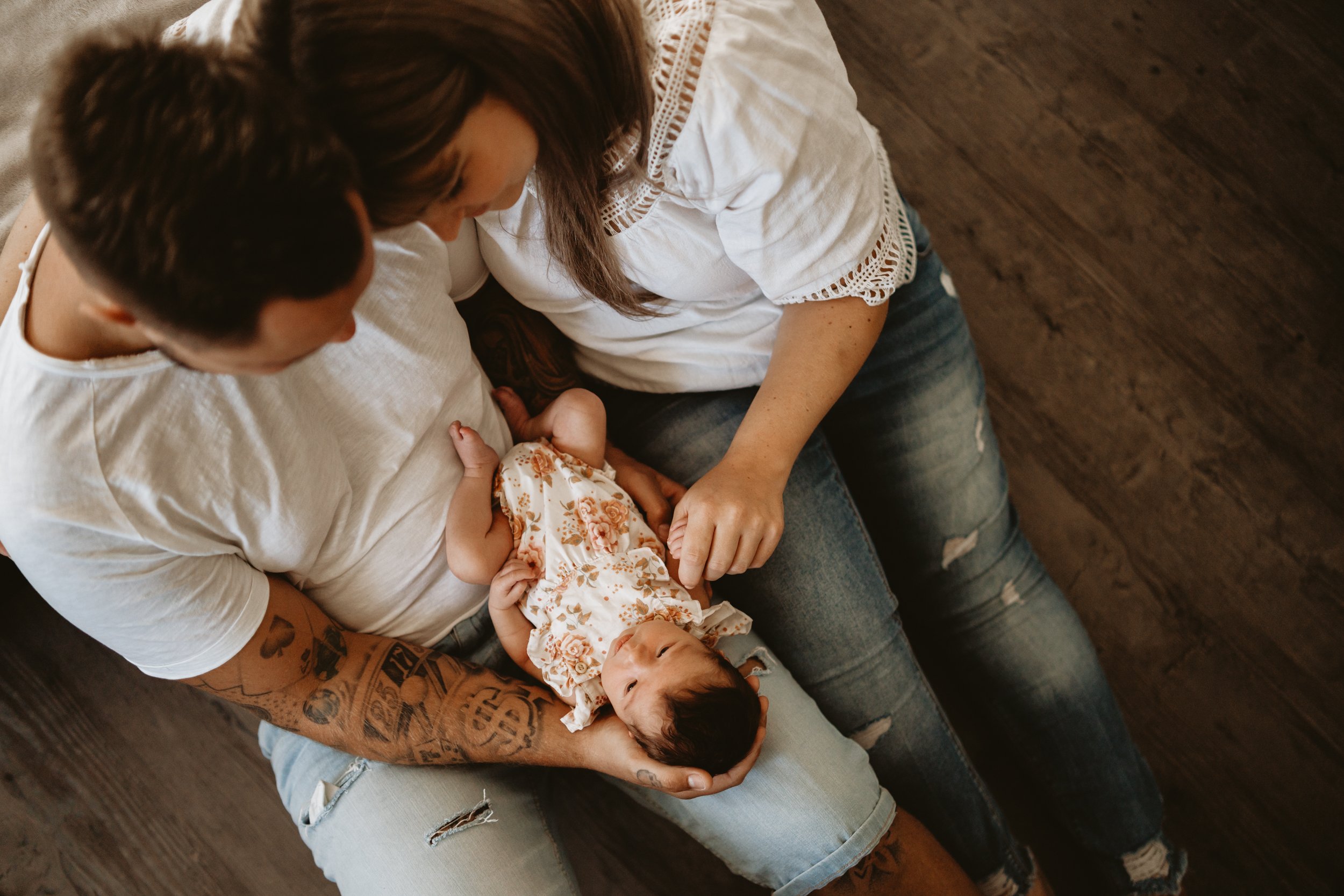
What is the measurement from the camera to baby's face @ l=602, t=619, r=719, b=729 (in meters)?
0.93

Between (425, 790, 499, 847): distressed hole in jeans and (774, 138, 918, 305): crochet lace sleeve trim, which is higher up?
(774, 138, 918, 305): crochet lace sleeve trim

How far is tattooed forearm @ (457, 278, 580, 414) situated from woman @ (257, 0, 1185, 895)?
5 centimetres

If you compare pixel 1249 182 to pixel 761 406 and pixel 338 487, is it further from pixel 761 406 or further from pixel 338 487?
pixel 338 487

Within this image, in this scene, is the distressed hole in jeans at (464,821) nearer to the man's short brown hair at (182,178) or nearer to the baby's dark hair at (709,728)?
the baby's dark hair at (709,728)

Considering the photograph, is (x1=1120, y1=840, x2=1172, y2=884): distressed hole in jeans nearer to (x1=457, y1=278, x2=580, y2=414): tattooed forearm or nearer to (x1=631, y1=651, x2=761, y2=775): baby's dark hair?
(x1=631, y1=651, x2=761, y2=775): baby's dark hair

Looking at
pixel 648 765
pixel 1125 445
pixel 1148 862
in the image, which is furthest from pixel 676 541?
pixel 1125 445

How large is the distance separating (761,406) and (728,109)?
1.18ft

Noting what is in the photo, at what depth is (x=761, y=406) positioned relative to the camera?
0.97 m

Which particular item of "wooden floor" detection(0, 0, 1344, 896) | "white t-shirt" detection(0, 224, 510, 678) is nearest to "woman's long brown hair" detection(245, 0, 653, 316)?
"white t-shirt" detection(0, 224, 510, 678)

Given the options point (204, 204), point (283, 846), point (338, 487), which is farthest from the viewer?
point (283, 846)

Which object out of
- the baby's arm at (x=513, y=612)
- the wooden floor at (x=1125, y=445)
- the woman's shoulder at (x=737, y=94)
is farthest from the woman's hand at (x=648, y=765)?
the woman's shoulder at (x=737, y=94)

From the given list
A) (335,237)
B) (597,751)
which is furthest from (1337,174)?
(335,237)

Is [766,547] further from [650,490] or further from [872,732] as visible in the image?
[872,732]

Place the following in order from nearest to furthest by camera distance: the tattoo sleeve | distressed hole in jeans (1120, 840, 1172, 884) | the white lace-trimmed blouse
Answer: the white lace-trimmed blouse → the tattoo sleeve → distressed hole in jeans (1120, 840, 1172, 884)
